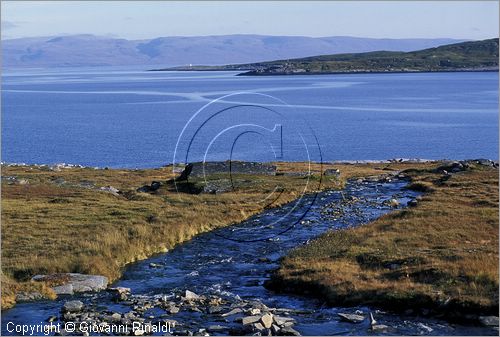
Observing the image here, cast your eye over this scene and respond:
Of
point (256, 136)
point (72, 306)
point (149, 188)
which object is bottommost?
point (256, 136)

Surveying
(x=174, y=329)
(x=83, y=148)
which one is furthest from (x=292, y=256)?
(x=83, y=148)

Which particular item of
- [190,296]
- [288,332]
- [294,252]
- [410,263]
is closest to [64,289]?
[190,296]

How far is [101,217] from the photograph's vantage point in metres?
46.3

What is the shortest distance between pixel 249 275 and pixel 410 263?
8025 mm

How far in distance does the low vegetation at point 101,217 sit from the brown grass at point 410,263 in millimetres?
9437

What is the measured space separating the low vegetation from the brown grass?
372 inches

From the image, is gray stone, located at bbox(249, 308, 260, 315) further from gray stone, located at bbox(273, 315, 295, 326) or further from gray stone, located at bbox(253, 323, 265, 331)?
gray stone, located at bbox(253, 323, 265, 331)

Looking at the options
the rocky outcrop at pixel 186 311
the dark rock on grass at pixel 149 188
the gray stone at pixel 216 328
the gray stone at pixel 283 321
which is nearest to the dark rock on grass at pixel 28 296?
the rocky outcrop at pixel 186 311

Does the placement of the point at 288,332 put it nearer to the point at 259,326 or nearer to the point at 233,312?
the point at 259,326

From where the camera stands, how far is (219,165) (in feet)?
245

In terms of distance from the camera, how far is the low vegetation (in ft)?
111

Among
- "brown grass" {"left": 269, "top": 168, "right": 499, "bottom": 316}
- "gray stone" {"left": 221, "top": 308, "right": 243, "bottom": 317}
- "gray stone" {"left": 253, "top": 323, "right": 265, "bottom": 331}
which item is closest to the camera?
"gray stone" {"left": 253, "top": 323, "right": 265, "bottom": 331}

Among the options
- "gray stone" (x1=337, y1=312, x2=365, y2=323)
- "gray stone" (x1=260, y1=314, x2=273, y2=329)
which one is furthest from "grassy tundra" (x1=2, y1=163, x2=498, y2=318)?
"gray stone" (x1=260, y1=314, x2=273, y2=329)

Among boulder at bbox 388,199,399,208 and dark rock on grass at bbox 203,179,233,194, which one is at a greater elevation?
dark rock on grass at bbox 203,179,233,194
